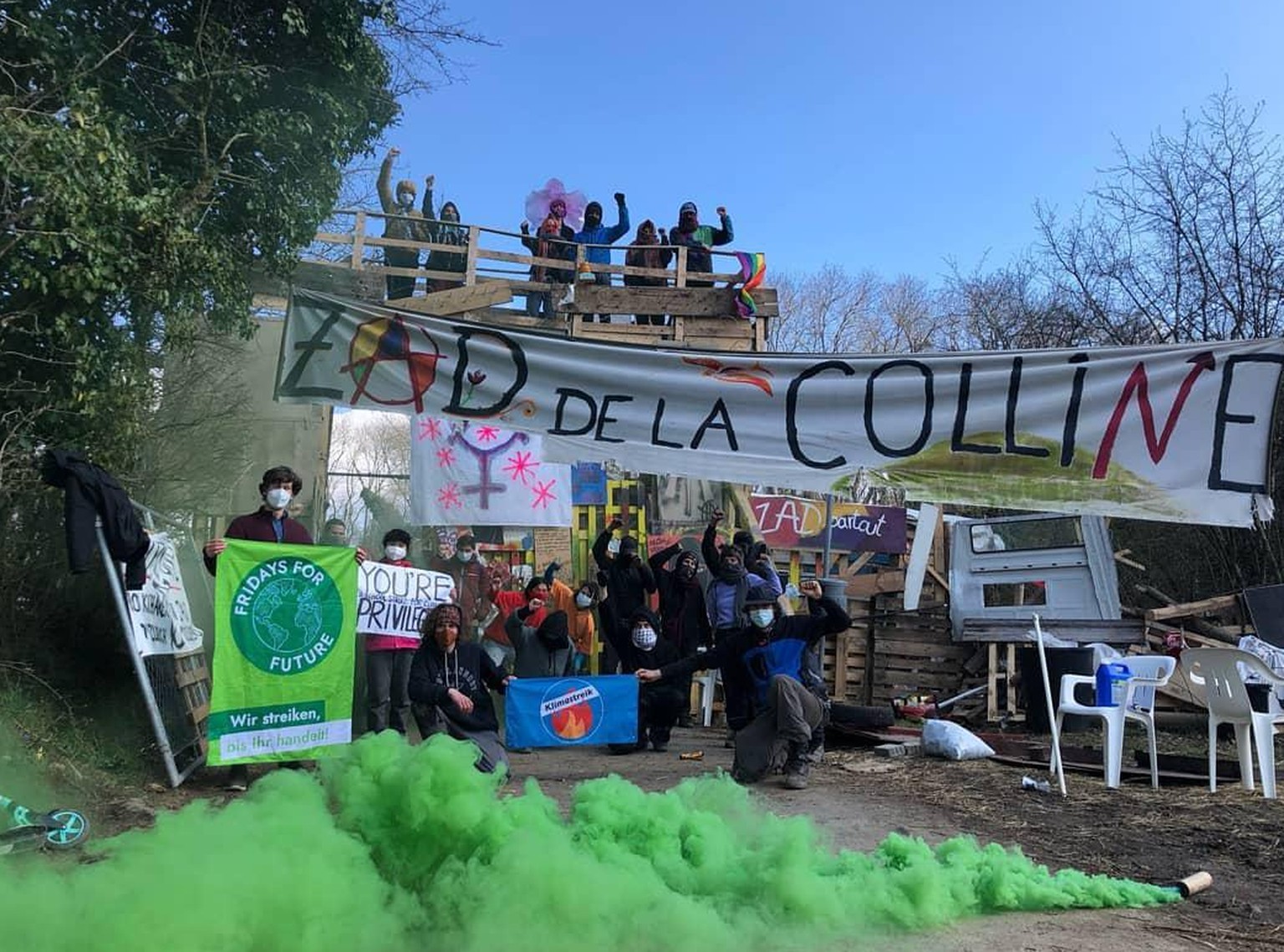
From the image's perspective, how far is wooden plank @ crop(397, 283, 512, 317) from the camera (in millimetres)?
13672

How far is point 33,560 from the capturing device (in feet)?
22.5

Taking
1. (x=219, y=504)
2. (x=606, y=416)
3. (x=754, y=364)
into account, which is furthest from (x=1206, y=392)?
(x=219, y=504)

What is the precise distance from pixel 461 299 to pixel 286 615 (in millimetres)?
8005

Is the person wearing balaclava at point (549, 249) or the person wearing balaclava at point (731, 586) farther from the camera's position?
the person wearing balaclava at point (549, 249)

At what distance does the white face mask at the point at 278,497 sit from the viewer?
6.50m

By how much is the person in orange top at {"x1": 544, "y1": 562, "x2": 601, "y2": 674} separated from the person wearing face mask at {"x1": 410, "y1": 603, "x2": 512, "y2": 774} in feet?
12.3

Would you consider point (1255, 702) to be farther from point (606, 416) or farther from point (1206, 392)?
point (606, 416)

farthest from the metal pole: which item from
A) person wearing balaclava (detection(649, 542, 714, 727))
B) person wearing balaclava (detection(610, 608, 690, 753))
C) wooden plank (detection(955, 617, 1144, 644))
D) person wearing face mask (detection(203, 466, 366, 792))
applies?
wooden plank (detection(955, 617, 1144, 644))

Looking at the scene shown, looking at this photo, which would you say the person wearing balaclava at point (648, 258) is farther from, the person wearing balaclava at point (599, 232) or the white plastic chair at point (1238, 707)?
the white plastic chair at point (1238, 707)

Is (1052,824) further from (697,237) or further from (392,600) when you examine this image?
(697,237)

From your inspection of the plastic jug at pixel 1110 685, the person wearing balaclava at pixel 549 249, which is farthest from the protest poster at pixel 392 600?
the person wearing balaclava at pixel 549 249

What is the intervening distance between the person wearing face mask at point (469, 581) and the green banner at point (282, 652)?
3034 mm

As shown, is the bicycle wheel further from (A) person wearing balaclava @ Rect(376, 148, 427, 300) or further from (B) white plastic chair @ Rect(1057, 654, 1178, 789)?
(A) person wearing balaclava @ Rect(376, 148, 427, 300)

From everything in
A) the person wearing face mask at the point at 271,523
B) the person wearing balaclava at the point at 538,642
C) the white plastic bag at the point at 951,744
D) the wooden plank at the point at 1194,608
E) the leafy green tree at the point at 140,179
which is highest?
the leafy green tree at the point at 140,179
